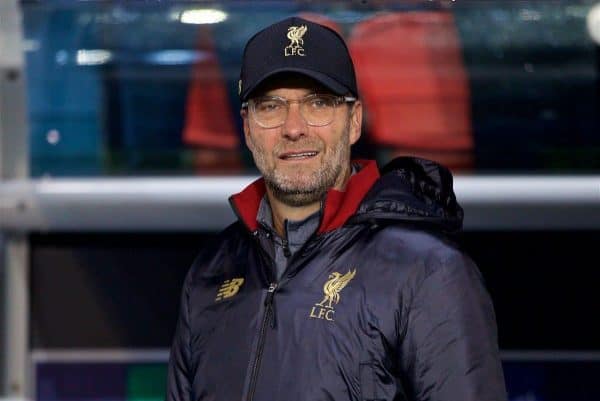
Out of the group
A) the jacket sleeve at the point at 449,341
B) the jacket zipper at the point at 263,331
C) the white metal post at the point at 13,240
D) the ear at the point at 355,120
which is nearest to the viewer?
the jacket sleeve at the point at 449,341

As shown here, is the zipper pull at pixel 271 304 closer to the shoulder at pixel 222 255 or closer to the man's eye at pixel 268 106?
the shoulder at pixel 222 255

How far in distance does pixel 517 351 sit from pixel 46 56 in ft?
5.31

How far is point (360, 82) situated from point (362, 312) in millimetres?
1489

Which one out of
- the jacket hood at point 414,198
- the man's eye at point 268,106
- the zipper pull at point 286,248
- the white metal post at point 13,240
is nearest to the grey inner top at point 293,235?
the zipper pull at point 286,248

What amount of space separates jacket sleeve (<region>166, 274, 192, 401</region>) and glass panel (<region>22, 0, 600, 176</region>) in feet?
3.65

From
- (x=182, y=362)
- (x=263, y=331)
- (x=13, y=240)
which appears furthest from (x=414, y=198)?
(x=13, y=240)

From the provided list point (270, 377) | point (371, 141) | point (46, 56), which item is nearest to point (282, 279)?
point (270, 377)

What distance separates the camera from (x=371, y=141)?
3.40 meters

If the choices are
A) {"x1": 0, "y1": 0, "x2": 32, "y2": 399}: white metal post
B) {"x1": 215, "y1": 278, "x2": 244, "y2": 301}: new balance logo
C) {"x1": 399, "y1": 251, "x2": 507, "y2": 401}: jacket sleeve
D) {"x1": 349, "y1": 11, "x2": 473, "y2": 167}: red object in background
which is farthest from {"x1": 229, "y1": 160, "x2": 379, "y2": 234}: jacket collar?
{"x1": 0, "y1": 0, "x2": 32, "y2": 399}: white metal post

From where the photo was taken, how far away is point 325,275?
209 cm

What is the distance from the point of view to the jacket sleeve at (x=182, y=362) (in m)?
2.31

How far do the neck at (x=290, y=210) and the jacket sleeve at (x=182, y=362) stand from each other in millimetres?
244

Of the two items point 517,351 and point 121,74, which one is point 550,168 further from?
point 121,74

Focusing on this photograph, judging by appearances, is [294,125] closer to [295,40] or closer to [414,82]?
[295,40]
